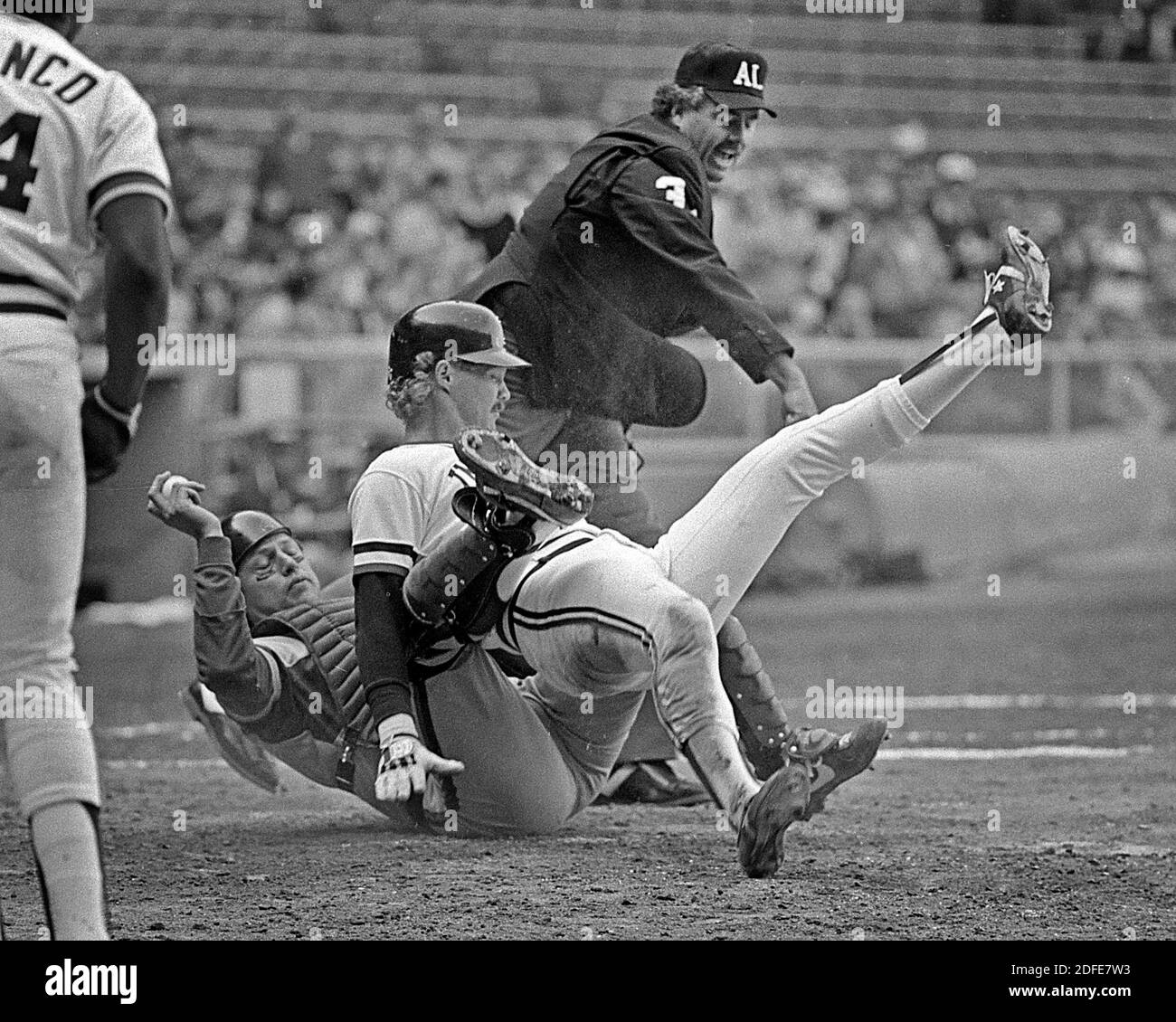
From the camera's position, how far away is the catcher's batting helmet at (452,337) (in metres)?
4.20

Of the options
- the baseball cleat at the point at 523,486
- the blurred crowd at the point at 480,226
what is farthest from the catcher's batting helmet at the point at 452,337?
the blurred crowd at the point at 480,226

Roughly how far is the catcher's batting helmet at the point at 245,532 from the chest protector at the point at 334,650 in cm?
18

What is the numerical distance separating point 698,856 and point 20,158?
82.5 inches

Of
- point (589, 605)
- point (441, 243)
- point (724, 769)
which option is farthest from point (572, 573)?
point (441, 243)

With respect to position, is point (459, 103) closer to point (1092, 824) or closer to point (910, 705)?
point (910, 705)

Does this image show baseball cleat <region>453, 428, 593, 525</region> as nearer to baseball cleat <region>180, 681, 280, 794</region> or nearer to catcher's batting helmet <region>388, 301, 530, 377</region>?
catcher's batting helmet <region>388, 301, 530, 377</region>

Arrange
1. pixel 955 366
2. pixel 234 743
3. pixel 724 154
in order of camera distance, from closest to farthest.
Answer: pixel 955 366
pixel 724 154
pixel 234 743

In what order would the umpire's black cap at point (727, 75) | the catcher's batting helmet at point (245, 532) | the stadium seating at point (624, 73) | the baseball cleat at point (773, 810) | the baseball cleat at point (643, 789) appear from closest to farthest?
1. the baseball cleat at point (773, 810)
2. the umpire's black cap at point (727, 75)
3. the catcher's batting helmet at point (245, 532)
4. the baseball cleat at point (643, 789)
5. the stadium seating at point (624, 73)

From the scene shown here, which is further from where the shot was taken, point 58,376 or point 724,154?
point 724,154

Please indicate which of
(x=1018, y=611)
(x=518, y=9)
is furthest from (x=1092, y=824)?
(x=1018, y=611)

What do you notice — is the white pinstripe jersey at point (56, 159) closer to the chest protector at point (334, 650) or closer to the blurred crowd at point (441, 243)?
the chest protector at point (334, 650)

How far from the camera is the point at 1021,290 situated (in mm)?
4059

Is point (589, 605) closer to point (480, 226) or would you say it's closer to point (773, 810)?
point (773, 810)

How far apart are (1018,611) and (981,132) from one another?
7.63 feet
